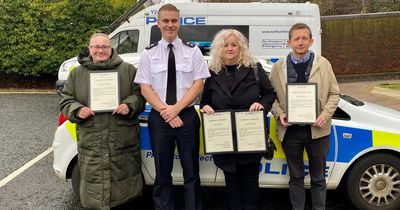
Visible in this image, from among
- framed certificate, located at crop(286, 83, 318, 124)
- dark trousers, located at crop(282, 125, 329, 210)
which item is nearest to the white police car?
dark trousers, located at crop(282, 125, 329, 210)

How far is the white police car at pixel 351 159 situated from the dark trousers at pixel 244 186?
47 cm

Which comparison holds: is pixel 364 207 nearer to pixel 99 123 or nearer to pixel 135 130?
pixel 135 130

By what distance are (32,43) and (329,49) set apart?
9878mm

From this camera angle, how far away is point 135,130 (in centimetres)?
387

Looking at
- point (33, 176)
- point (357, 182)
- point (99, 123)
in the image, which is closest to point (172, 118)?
point (99, 123)

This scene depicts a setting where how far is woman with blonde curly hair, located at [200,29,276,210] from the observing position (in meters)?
3.54

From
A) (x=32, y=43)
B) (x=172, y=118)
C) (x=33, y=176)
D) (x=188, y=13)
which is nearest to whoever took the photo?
(x=172, y=118)

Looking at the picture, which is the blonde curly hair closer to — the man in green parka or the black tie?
the black tie

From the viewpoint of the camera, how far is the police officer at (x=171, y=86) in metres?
3.57

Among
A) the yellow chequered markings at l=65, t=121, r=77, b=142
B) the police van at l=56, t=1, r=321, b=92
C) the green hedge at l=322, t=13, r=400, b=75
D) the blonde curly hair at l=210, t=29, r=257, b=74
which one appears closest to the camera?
the blonde curly hair at l=210, t=29, r=257, b=74

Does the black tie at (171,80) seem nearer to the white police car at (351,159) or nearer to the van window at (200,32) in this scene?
the white police car at (351,159)

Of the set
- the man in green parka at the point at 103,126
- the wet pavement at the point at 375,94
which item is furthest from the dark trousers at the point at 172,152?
the wet pavement at the point at 375,94

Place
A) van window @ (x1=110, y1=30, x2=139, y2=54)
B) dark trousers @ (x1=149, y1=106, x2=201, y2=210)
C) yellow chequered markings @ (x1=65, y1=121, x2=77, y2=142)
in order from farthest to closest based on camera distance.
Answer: van window @ (x1=110, y1=30, x2=139, y2=54)
yellow chequered markings @ (x1=65, y1=121, x2=77, y2=142)
dark trousers @ (x1=149, y1=106, x2=201, y2=210)

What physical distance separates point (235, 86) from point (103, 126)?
115cm
